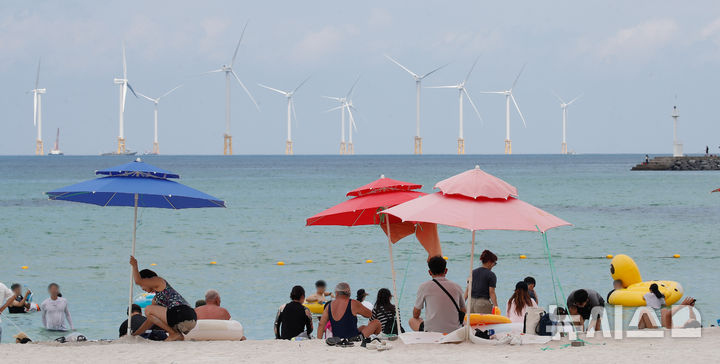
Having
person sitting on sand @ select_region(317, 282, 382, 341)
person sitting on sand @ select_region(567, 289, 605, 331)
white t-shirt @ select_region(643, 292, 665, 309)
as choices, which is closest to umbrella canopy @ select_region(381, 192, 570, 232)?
person sitting on sand @ select_region(317, 282, 382, 341)

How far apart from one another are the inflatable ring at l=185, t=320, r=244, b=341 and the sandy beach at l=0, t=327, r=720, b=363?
0.38 metres

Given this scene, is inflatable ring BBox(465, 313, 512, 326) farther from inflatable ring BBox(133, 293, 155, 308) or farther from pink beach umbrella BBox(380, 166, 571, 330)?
inflatable ring BBox(133, 293, 155, 308)

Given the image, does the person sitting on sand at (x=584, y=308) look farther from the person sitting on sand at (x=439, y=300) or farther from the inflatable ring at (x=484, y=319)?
the person sitting on sand at (x=439, y=300)

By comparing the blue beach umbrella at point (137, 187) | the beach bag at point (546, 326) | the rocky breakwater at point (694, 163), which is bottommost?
the beach bag at point (546, 326)

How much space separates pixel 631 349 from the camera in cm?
1114

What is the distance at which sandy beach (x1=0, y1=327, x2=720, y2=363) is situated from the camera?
35.0 ft

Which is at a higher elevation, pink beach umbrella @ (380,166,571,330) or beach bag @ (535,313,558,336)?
pink beach umbrella @ (380,166,571,330)

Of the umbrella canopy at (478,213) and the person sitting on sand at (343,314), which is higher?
the umbrella canopy at (478,213)

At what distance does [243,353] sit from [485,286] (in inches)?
163

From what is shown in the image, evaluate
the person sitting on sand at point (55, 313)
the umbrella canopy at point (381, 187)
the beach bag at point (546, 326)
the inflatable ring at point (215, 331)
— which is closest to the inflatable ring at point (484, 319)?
the beach bag at point (546, 326)

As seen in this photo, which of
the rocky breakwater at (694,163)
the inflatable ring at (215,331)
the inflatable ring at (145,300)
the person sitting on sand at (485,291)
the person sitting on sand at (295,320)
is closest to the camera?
the inflatable ring at (215,331)

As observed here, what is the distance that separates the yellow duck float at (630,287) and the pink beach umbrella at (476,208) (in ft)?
21.0

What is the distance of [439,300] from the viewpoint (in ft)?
38.2

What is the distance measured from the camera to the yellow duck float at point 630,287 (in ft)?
54.6
